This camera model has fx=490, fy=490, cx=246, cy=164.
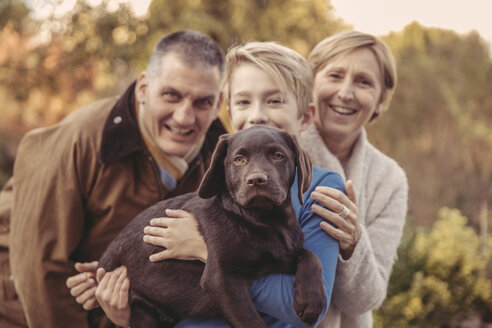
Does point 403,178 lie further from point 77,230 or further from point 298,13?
point 298,13

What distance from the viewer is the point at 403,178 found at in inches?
136

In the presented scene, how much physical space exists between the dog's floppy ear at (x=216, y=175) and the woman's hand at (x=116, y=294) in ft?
2.45

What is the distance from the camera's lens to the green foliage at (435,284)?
5395mm

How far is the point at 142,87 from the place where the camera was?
139 inches

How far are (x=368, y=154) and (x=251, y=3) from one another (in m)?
6.80

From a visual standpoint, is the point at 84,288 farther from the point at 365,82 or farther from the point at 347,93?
the point at 365,82

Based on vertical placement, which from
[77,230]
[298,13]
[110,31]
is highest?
[298,13]

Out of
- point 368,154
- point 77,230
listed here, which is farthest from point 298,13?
point 77,230

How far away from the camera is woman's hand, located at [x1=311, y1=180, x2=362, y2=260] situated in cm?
233

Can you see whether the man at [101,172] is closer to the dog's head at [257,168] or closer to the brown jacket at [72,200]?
the brown jacket at [72,200]

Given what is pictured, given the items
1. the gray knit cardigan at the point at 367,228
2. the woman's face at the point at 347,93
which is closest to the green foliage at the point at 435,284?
the gray knit cardigan at the point at 367,228

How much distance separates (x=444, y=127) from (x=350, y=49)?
23.2ft

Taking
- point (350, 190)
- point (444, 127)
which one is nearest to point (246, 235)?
point (350, 190)

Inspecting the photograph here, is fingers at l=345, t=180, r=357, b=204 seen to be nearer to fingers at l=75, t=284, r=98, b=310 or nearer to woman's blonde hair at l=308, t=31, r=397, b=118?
woman's blonde hair at l=308, t=31, r=397, b=118
